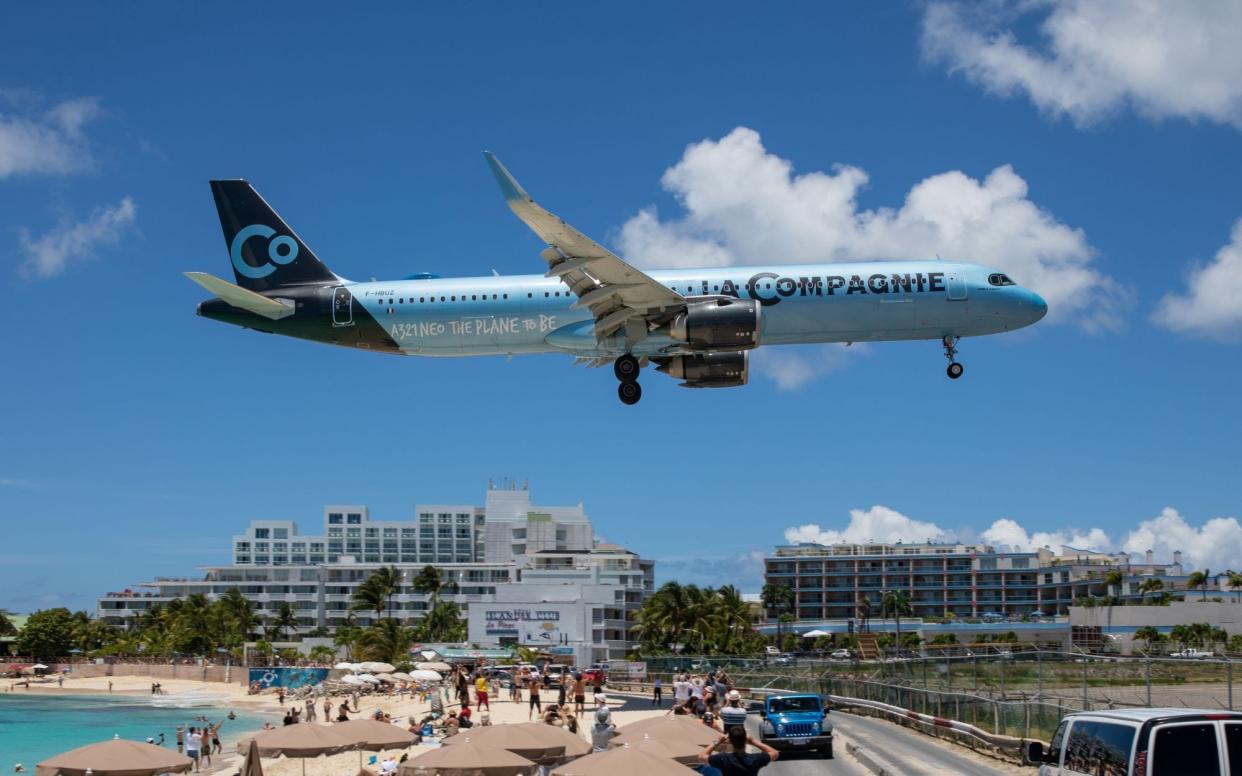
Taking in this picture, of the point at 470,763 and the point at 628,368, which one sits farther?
the point at 628,368

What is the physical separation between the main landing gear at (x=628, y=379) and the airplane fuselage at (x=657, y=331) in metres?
0.31

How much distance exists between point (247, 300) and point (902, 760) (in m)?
23.9

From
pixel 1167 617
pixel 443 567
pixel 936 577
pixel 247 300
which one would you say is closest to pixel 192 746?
pixel 247 300

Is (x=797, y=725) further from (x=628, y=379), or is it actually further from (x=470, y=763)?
(x=628, y=379)

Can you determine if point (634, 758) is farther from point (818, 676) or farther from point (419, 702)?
point (419, 702)

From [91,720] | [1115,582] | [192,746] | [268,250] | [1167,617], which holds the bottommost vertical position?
[91,720]

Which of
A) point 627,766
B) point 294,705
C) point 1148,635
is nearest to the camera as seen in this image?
point 627,766

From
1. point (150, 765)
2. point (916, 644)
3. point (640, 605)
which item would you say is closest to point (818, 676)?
point (150, 765)

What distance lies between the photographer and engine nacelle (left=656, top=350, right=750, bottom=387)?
126 feet

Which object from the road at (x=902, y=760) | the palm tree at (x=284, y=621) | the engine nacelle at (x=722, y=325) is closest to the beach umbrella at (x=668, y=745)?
the road at (x=902, y=760)

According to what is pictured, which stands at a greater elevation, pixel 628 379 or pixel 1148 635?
pixel 628 379

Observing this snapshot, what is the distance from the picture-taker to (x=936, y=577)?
157m

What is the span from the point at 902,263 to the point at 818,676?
23.7 metres

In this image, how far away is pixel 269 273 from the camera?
145 feet
